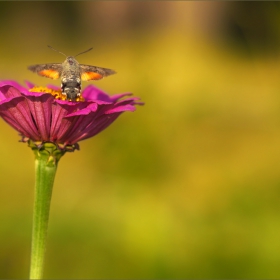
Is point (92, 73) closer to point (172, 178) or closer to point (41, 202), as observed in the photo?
point (41, 202)

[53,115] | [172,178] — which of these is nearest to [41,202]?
[53,115]

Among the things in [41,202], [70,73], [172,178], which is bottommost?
[41,202]

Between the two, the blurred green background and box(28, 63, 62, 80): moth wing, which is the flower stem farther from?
the blurred green background

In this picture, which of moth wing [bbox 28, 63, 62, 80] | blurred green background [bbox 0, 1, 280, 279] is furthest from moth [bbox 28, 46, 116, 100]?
blurred green background [bbox 0, 1, 280, 279]

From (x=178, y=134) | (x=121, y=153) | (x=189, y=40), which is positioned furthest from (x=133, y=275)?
(x=189, y=40)

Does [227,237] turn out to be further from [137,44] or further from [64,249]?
[137,44]

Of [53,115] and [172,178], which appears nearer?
[53,115]

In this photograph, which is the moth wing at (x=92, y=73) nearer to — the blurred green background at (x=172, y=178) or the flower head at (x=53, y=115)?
the flower head at (x=53, y=115)
